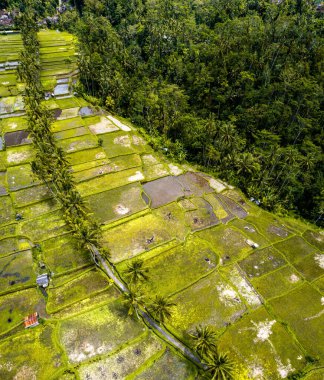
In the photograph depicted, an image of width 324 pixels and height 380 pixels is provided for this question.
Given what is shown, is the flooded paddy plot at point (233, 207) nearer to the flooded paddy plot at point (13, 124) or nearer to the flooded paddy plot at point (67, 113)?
the flooded paddy plot at point (67, 113)

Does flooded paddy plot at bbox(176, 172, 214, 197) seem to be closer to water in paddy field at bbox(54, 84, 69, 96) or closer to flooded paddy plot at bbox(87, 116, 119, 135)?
flooded paddy plot at bbox(87, 116, 119, 135)

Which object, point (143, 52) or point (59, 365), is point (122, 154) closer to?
point (59, 365)

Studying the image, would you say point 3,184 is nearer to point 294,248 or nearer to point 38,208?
point 38,208

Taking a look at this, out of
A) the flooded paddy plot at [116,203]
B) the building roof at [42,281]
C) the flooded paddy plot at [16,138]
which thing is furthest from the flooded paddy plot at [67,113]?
the building roof at [42,281]

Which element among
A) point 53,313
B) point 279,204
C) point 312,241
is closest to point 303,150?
point 279,204

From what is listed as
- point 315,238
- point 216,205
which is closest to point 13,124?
point 216,205

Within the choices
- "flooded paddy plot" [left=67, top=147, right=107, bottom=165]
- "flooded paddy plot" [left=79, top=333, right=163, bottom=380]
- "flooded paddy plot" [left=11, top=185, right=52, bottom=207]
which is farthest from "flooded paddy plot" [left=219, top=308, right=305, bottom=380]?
"flooded paddy plot" [left=67, top=147, right=107, bottom=165]

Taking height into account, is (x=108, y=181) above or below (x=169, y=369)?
above
